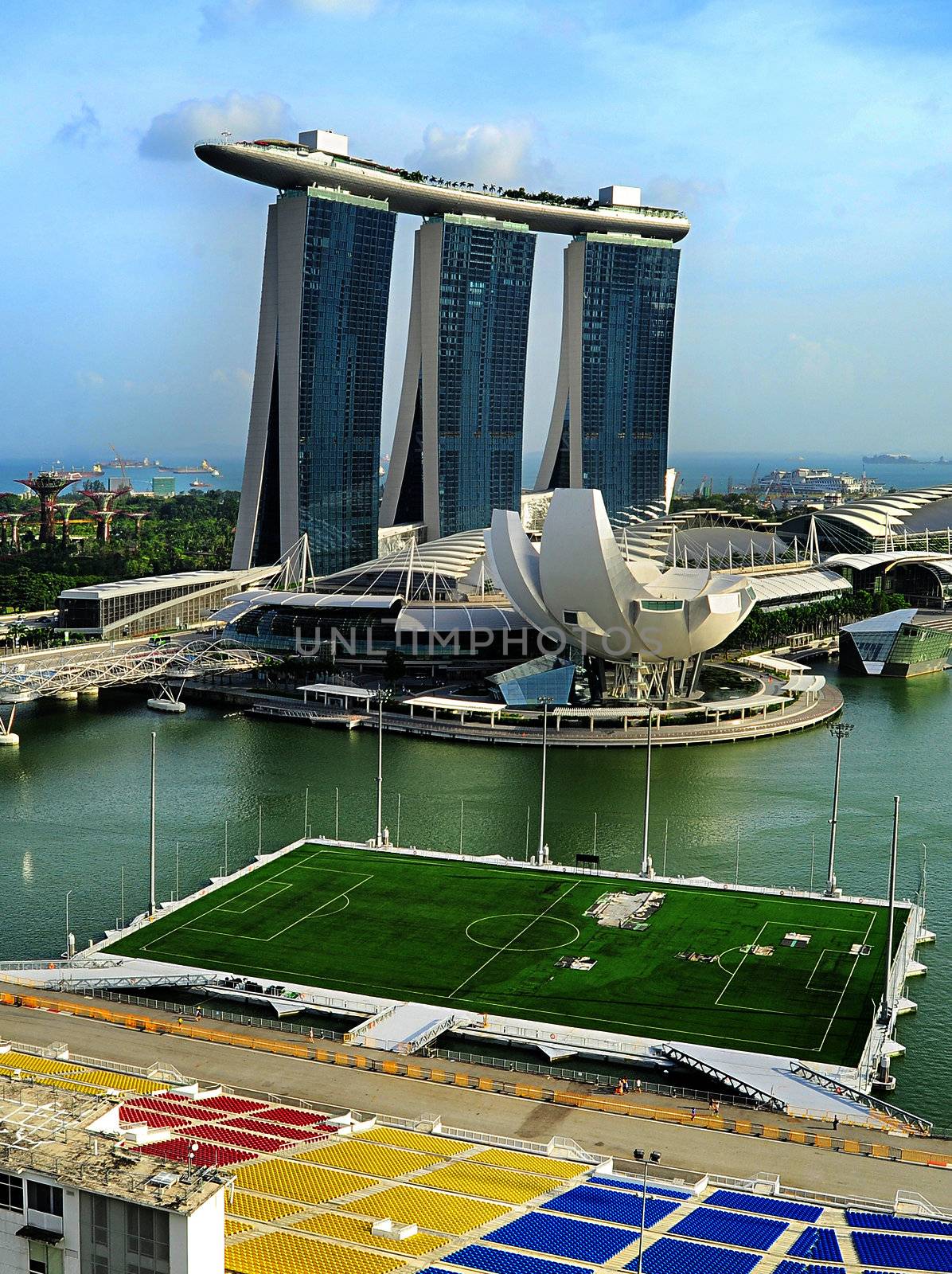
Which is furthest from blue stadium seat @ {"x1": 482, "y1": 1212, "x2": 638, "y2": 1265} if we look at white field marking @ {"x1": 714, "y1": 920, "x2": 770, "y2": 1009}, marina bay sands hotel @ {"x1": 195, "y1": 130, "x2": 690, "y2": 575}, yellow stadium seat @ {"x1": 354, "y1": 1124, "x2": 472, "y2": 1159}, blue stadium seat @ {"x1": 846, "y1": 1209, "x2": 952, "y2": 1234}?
marina bay sands hotel @ {"x1": 195, "y1": 130, "x2": 690, "y2": 575}

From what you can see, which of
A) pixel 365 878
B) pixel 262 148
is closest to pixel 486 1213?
pixel 365 878

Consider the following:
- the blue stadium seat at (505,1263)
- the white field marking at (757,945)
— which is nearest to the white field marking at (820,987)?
the white field marking at (757,945)

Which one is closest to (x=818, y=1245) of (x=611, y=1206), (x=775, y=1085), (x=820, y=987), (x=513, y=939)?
(x=611, y=1206)

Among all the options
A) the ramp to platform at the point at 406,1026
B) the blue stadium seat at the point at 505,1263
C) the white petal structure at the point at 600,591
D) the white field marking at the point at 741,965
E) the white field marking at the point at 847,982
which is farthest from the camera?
the white petal structure at the point at 600,591

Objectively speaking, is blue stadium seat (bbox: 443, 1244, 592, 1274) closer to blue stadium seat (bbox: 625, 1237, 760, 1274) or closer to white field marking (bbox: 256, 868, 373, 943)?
blue stadium seat (bbox: 625, 1237, 760, 1274)

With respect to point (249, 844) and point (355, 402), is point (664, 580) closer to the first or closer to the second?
point (249, 844)

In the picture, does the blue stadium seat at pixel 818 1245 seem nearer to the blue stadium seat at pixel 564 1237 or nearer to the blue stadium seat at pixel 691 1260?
the blue stadium seat at pixel 691 1260
